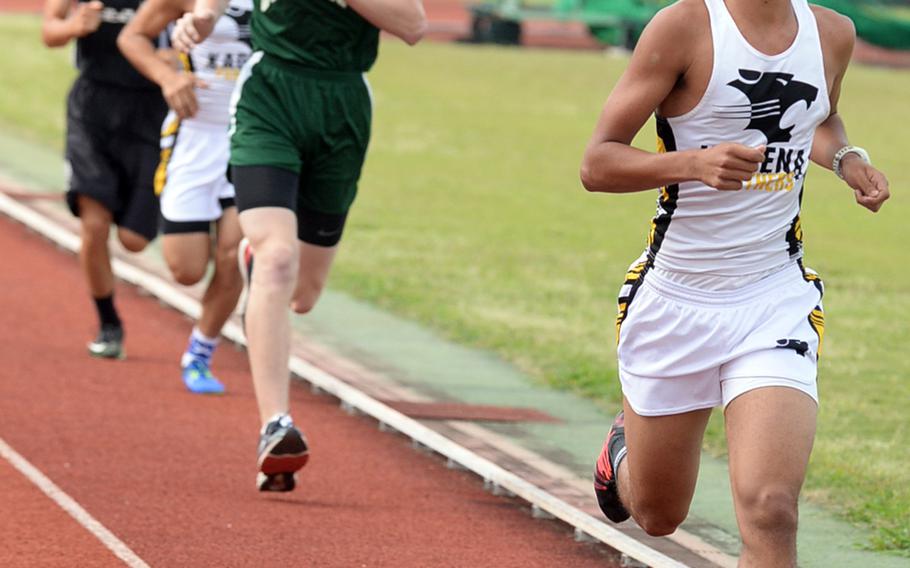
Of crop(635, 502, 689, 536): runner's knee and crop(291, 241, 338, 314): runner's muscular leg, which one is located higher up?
crop(635, 502, 689, 536): runner's knee

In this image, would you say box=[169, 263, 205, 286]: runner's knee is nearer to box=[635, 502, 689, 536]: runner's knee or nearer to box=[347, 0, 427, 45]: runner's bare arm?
box=[347, 0, 427, 45]: runner's bare arm

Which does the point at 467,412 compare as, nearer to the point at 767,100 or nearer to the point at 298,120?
the point at 298,120

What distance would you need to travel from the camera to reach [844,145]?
Result: 5.36m

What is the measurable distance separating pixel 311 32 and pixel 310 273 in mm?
1131

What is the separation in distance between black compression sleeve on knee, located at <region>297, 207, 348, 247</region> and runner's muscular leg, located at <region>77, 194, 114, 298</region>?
2.23 m

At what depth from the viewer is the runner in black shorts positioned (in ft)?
30.8

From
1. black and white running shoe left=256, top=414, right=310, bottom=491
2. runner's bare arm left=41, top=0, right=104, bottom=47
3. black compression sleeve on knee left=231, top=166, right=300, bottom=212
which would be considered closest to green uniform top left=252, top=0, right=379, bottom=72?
black compression sleeve on knee left=231, top=166, right=300, bottom=212

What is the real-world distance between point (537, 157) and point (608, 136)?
15.7m

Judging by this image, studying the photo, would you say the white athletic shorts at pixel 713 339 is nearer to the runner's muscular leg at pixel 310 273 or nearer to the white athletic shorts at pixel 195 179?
the runner's muscular leg at pixel 310 273

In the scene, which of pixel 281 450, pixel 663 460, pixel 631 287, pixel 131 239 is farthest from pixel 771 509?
pixel 131 239

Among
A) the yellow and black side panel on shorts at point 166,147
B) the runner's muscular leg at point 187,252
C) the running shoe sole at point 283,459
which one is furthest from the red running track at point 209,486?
the yellow and black side panel on shorts at point 166,147

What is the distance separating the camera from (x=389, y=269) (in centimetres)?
1280

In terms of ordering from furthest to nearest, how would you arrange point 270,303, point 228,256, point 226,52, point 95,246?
point 95,246, point 228,256, point 226,52, point 270,303

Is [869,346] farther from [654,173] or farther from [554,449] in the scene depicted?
[654,173]
